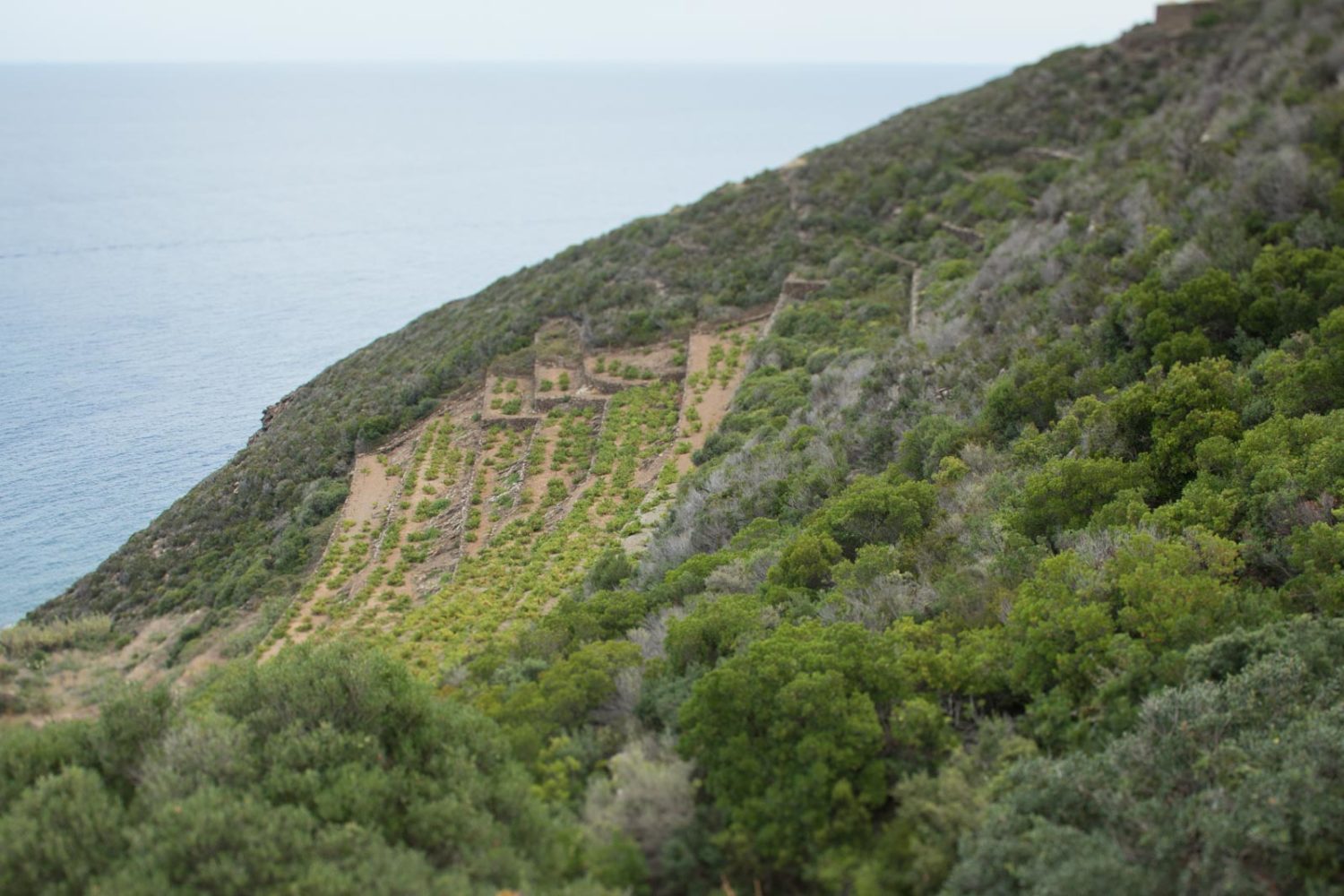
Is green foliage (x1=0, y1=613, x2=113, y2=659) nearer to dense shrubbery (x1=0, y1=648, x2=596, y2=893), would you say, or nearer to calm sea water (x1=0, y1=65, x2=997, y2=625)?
calm sea water (x1=0, y1=65, x2=997, y2=625)

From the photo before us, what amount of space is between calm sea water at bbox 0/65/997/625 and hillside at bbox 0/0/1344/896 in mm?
2156

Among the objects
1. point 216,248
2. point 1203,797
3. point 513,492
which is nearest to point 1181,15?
point 513,492

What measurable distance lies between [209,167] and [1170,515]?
3846 inches

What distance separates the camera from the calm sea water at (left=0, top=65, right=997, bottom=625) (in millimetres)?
23750

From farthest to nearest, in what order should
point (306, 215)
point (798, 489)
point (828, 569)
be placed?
point (306, 215) < point (798, 489) < point (828, 569)

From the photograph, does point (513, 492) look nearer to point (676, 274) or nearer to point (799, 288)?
point (799, 288)

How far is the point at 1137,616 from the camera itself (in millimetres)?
7957

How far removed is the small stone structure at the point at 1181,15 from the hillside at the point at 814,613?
14824 mm

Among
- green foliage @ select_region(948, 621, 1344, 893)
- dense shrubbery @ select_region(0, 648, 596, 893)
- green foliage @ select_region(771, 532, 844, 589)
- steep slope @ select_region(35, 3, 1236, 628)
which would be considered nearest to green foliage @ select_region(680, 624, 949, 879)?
green foliage @ select_region(948, 621, 1344, 893)

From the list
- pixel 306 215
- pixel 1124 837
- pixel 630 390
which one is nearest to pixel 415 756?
pixel 1124 837

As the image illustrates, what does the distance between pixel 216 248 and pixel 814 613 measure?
5465cm

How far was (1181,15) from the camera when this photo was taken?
125 feet

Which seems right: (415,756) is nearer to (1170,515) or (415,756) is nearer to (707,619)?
(707,619)

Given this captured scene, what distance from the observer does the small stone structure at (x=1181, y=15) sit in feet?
125
